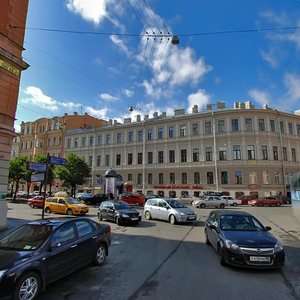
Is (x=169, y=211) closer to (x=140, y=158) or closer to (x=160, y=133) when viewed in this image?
(x=160, y=133)

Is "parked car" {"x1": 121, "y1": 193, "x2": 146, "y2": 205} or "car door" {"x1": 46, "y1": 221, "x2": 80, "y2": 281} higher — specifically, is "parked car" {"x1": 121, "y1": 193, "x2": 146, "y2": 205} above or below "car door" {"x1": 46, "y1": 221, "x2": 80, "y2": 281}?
above

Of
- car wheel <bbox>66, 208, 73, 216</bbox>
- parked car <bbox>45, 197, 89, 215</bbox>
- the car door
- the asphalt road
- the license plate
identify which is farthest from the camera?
car wheel <bbox>66, 208, 73, 216</bbox>

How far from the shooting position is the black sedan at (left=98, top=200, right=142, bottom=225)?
16275mm

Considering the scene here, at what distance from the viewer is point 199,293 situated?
543 cm

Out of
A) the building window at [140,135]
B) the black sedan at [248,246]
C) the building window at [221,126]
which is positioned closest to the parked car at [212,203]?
the building window at [221,126]

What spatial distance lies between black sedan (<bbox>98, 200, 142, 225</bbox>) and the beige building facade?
27.6 m

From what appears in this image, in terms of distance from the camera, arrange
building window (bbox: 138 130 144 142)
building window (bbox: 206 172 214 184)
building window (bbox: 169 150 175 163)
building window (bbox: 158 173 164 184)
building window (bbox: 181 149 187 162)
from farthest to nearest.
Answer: building window (bbox: 138 130 144 142) → building window (bbox: 169 150 175 163) → building window (bbox: 158 173 164 184) → building window (bbox: 181 149 187 162) → building window (bbox: 206 172 214 184)

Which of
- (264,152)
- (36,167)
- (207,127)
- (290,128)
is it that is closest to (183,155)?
(207,127)

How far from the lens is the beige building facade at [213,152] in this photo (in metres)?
42.5

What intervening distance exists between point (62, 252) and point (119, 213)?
10.7m

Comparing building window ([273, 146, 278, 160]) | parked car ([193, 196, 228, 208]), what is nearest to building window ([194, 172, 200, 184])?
parked car ([193, 196, 228, 208])

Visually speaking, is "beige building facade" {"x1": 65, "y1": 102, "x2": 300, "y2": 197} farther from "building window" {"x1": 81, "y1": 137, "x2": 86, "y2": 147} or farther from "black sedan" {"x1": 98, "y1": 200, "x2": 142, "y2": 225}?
"black sedan" {"x1": 98, "y1": 200, "x2": 142, "y2": 225}

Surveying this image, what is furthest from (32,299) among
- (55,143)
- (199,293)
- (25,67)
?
(55,143)

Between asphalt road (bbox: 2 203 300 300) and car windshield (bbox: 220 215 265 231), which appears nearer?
asphalt road (bbox: 2 203 300 300)
